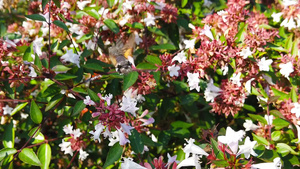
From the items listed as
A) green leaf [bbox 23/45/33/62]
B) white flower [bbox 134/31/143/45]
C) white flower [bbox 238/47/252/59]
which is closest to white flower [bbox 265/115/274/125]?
white flower [bbox 238/47/252/59]

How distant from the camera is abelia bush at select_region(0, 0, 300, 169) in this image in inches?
61.7

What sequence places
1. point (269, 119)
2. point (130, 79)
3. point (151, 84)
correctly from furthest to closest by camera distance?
point (269, 119) < point (151, 84) < point (130, 79)

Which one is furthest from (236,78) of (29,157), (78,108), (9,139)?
(9,139)

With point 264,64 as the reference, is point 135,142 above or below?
below

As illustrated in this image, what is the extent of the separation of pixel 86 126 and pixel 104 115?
89 centimetres

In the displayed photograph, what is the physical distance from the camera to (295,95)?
195 cm

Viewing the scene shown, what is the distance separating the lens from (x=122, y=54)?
2.10m

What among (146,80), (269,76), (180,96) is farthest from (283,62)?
(146,80)

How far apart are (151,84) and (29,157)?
0.80 meters

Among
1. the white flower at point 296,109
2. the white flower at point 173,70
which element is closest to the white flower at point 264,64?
the white flower at point 296,109

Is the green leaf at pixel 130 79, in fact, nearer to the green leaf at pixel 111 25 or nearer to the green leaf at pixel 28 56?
the green leaf at pixel 111 25

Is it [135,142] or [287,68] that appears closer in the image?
[135,142]

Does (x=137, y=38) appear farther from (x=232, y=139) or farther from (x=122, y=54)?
(x=232, y=139)

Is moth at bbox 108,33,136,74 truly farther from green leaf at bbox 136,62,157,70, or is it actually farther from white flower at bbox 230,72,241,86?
white flower at bbox 230,72,241,86
